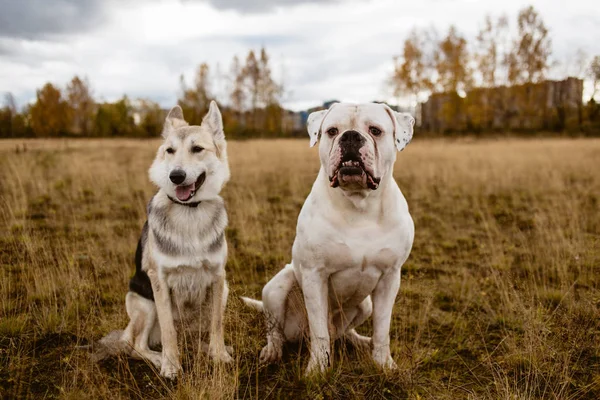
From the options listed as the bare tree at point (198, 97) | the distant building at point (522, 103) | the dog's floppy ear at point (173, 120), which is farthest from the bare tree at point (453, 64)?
the dog's floppy ear at point (173, 120)

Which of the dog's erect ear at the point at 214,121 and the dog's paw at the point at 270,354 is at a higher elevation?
the dog's erect ear at the point at 214,121

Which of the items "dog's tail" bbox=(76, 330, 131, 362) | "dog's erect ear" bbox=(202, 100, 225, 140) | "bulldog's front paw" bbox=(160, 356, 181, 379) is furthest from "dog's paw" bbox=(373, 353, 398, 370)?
"dog's erect ear" bbox=(202, 100, 225, 140)

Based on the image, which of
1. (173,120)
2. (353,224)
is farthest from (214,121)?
(353,224)

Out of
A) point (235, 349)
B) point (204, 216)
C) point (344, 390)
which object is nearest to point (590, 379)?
point (344, 390)

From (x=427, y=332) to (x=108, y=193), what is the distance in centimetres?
719

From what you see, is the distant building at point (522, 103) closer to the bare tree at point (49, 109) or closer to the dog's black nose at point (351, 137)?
the dog's black nose at point (351, 137)

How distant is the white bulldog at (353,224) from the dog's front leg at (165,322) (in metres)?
0.92

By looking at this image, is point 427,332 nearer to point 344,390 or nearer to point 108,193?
point 344,390

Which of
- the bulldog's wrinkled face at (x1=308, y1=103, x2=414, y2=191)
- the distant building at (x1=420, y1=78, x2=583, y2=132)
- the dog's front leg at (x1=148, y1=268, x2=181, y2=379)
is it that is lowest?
the dog's front leg at (x1=148, y1=268, x2=181, y2=379)

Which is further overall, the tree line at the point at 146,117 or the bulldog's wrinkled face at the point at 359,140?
the tree line at the point at 146,117

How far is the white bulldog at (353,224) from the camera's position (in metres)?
2.77

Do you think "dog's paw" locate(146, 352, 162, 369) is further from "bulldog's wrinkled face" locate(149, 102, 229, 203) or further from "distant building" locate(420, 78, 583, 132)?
"distant building" locate(420, 78, 583, 132)

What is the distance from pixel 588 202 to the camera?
340 inches

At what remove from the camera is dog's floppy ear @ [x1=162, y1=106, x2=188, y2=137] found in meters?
3.46
